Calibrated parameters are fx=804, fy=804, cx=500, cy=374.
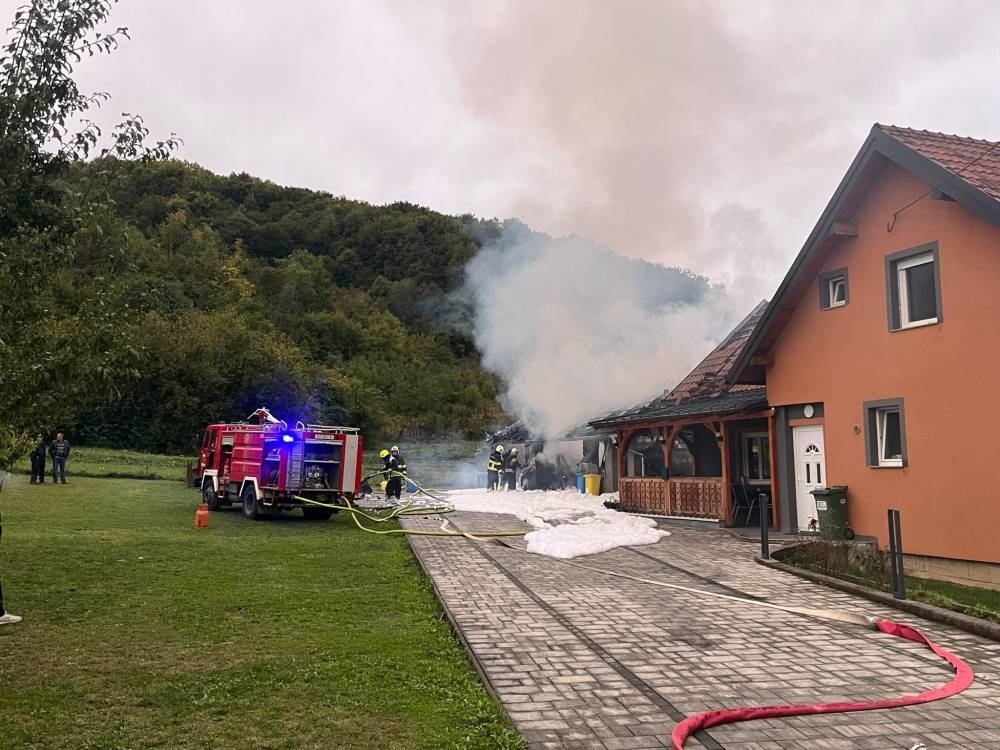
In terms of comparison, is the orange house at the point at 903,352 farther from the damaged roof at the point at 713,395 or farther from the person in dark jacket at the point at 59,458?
the person in dark jacket at the point at 59,458

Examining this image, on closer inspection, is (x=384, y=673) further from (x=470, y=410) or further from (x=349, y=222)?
(x=349, y=222)

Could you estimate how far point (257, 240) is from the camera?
82.6 meters

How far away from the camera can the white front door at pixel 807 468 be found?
15.5 metres

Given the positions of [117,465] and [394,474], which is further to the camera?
[117,465]

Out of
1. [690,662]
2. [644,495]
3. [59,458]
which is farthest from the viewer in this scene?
[59,458]

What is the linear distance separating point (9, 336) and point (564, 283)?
29.7 meters

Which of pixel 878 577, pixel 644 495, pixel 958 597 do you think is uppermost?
pixel 644 495

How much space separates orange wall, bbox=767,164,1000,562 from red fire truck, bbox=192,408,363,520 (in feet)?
34.0

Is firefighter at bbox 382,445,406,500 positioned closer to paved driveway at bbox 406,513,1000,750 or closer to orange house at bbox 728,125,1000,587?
orange house at bbox 728,125,1000,587

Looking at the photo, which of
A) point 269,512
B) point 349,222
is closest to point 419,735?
point 269,512

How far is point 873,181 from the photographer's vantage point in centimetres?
1419

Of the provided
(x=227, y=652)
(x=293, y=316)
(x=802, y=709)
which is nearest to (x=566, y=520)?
(x=227, y=652)

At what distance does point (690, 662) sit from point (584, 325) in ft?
85.9

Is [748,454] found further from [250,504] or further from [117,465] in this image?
[117,465]
